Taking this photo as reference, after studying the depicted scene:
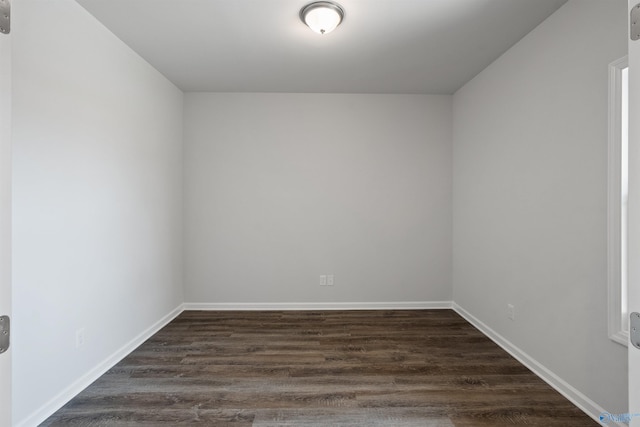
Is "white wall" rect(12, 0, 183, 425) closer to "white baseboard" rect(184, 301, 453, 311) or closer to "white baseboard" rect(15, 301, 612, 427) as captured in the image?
"white baseboard" rect(15, 301, 612, 427)

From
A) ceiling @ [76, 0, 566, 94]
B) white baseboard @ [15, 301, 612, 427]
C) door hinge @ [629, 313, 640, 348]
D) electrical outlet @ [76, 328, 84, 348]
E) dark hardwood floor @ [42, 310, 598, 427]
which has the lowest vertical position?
dark hardwood floor @ [42, 310, 598, 427]

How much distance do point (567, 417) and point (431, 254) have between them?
2.23 metres

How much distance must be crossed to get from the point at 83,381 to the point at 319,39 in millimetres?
3192

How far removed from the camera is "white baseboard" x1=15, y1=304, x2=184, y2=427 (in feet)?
6.27

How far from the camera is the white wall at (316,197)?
399 centimetres

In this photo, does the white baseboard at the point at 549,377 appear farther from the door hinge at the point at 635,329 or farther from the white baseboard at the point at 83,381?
the white baseboard at the point at 83,381

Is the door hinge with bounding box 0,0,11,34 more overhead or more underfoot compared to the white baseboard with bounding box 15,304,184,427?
more overhead

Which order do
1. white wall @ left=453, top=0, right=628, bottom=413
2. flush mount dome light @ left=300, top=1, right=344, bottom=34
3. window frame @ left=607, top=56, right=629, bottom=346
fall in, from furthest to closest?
flush mount dome light @ left=300, top=1, right=344, bottom=34, white wall @ left=453, top=0, right=628, bottom=413, window frame @ left=607, top=56, right=629, bottom=346

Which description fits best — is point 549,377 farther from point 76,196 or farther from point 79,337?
point 76,196

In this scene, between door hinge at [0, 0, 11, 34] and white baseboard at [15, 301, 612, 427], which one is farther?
white baseboard at [15, 301, 612, 427]

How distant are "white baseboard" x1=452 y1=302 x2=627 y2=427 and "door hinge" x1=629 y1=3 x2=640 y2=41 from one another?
2.08 m

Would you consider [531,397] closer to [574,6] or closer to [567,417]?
[567,417]

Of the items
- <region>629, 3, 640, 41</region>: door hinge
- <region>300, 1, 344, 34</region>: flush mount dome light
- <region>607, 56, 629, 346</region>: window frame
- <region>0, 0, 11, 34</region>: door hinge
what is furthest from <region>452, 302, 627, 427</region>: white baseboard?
<region>0, 0, 11, 34</region>: door hinge

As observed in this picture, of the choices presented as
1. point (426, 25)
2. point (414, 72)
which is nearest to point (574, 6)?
point (426, 25)
